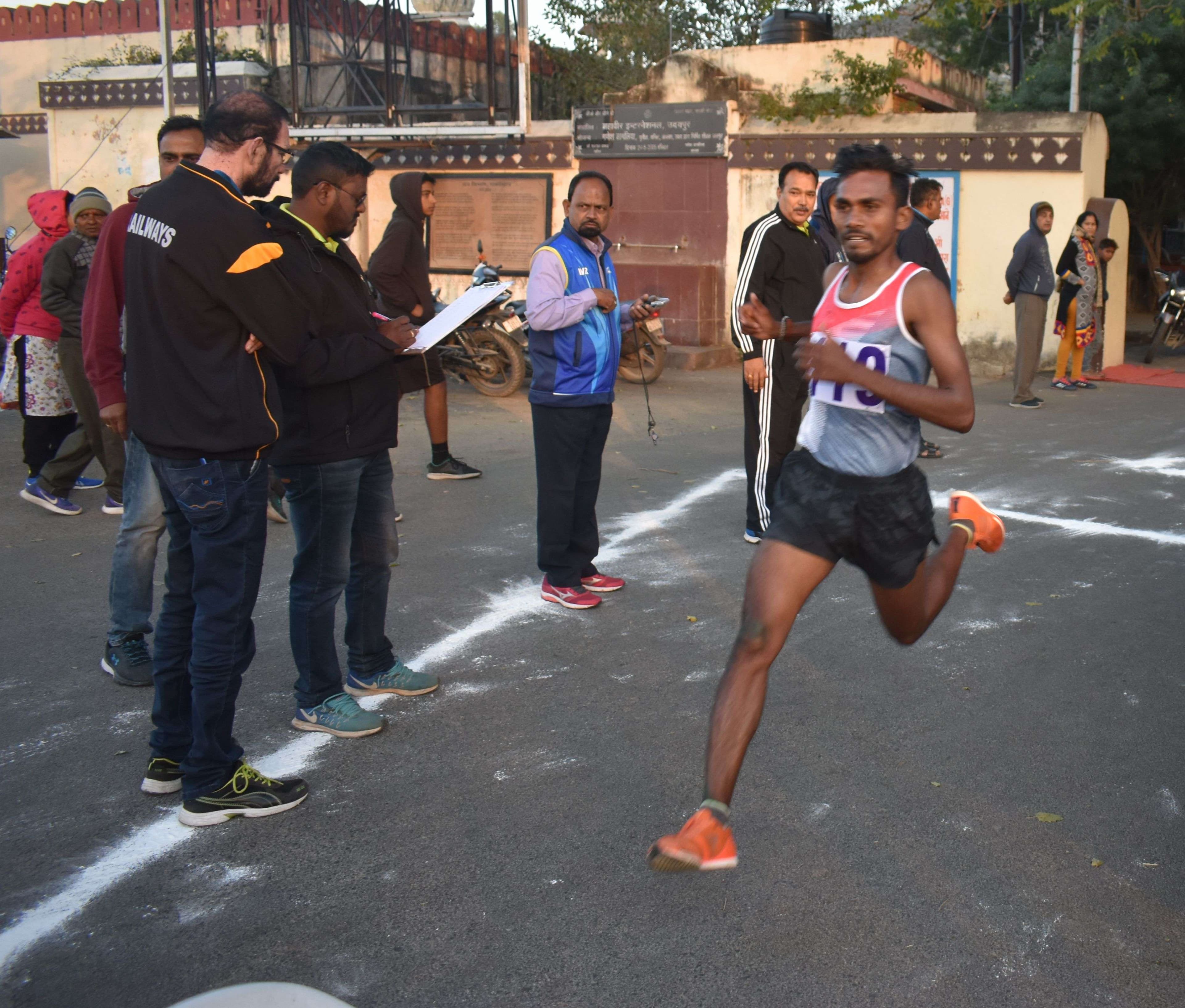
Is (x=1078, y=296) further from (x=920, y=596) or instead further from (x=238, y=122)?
(x=238, y=122)

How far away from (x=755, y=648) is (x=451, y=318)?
6.61 ft

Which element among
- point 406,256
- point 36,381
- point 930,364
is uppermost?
point 406,256

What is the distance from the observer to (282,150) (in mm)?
3637

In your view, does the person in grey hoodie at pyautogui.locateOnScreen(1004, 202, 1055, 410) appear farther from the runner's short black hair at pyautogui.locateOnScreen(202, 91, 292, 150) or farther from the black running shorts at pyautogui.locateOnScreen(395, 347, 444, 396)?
the runner's short black hair at pyautogui.locateOnScreen(202, 91, 292, 150)

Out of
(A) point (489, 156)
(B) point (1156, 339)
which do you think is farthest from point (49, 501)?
(B) point (1156, 339)

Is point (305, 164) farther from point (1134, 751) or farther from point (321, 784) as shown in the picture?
point (1134, 751)

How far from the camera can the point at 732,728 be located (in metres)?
3.16

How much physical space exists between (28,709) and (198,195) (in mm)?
2249

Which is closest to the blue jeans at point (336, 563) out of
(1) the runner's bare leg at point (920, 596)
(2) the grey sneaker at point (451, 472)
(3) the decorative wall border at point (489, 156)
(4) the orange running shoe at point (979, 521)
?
(1) the runner's bare leg at point (920, 596)

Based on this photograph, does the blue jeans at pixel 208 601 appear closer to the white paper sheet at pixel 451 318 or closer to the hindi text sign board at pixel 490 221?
the white paper sheet at pixel 451 318

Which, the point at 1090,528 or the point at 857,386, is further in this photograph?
the point at 1090,528

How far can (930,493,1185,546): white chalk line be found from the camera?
6.89 metres

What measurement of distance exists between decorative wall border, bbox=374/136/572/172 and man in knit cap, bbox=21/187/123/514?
990 cm

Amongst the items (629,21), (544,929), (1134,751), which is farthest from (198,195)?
(629,21)
